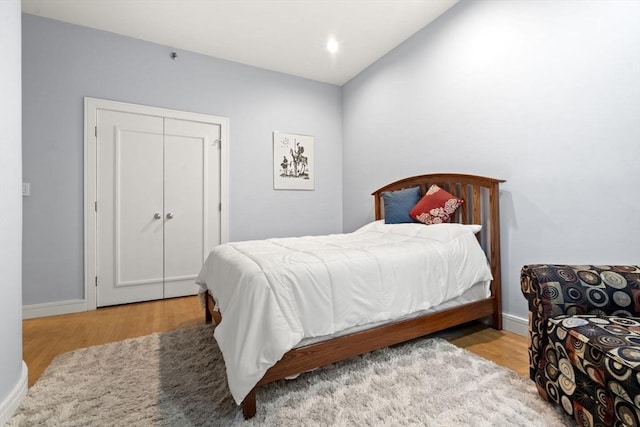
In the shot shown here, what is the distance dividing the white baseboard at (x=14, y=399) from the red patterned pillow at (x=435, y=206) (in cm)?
274

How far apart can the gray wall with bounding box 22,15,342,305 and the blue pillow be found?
1359mm

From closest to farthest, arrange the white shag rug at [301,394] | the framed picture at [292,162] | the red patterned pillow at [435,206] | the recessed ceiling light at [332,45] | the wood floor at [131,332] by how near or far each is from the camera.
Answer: the white shag rug at [301,394] < the wood floor at [131,332] < the red patterned pillow at [435,206] < the recessed ceiling light at [332,45] < the framed picture at [292,162]

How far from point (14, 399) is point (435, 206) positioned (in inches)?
113

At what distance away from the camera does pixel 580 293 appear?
1.29 m

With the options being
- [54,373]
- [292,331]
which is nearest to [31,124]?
[54,373]

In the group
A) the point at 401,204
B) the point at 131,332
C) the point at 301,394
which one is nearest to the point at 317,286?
the point at 301,394

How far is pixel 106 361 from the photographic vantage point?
1.78 m

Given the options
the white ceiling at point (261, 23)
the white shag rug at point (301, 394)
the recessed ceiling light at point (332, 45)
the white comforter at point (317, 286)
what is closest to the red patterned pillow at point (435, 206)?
the white comforter at point (317, 286)

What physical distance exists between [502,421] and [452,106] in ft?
7.78

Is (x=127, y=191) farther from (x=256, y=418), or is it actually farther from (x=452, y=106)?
(x=452, y=106)

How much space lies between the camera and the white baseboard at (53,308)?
2566 mm

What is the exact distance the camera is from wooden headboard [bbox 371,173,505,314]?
2.20m

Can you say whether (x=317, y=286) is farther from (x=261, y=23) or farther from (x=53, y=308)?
(x=53, y=308)

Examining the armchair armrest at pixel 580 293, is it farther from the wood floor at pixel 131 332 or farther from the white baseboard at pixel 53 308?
the white baseboard at pixel 53 308
